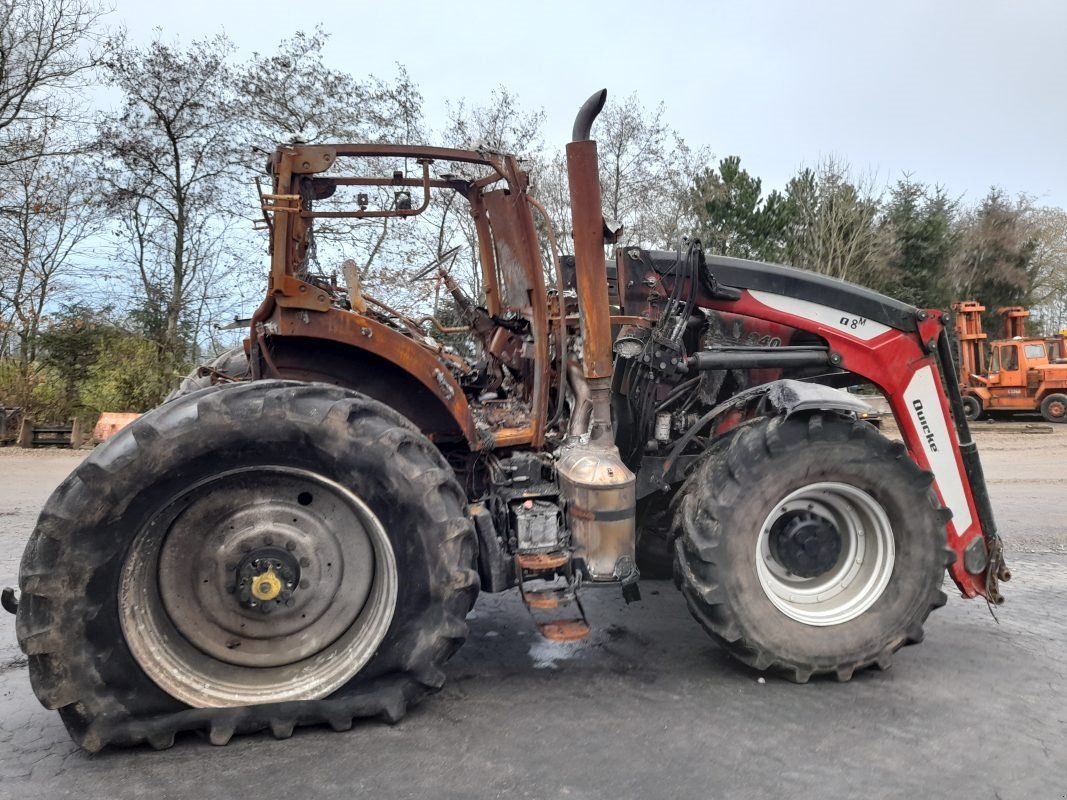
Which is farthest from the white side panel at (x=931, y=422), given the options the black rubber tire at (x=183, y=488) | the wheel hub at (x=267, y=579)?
the wheel hub at (x=267, y=579)

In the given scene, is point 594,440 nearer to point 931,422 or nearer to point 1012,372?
point 931,422

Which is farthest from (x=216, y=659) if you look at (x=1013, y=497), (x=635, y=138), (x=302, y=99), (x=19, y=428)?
(x=635, y=138)

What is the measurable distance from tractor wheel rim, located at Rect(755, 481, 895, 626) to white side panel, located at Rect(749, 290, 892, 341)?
1.03m

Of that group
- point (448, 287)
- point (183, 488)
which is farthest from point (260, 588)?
point (448, 287)

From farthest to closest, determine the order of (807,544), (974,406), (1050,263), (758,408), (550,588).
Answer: (1050,263), (974,406), (758,408), (807,544), (550,588)

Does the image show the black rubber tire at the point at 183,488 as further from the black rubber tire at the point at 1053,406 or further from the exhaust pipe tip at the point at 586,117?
the black rubber tire at the point at 1053,406

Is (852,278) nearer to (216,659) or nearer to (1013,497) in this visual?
(1013,497)

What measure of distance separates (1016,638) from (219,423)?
4250 millimetres

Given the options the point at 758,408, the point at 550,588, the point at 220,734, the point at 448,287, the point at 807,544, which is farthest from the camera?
the point at 448,287

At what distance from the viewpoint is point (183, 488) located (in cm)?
306

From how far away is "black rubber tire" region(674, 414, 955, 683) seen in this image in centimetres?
362

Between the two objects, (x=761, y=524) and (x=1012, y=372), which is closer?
(x=761, y=524)

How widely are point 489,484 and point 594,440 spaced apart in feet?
2.01

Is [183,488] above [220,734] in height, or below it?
above
